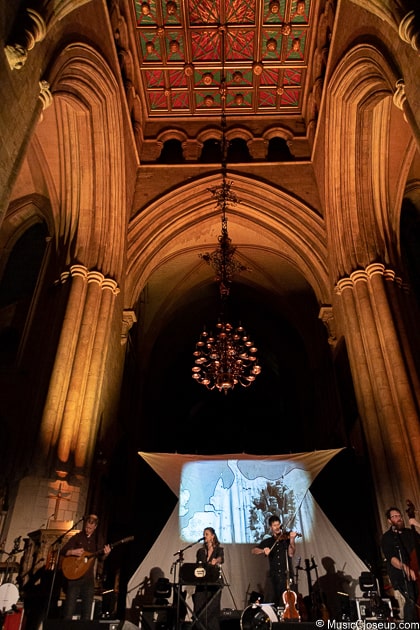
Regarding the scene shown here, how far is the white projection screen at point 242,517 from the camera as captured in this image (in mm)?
6121

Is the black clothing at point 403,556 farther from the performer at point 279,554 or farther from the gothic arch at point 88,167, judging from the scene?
the gothic arch at point 88,167

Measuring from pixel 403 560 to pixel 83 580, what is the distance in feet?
11.2

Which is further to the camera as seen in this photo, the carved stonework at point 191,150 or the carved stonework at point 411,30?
the carved stonework at point 191,150

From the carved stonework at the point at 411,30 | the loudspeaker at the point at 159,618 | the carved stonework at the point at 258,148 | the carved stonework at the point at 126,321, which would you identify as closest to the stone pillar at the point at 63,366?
the carved stonework at the point at 126,321

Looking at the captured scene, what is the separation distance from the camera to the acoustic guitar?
5156 mm

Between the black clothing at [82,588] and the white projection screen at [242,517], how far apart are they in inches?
35.2

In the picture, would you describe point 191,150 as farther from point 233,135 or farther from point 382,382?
point 382,382

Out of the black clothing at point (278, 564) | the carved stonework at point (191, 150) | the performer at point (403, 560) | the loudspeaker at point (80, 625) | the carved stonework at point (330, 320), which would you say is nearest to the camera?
the loudspeaker at point (80, 625)

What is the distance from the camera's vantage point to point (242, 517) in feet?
21.8

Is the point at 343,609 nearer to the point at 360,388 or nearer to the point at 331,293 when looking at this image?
the point at 360,388

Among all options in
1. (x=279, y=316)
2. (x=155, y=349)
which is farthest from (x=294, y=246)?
(x=155, y=349)

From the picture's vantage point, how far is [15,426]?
9164 millimetres

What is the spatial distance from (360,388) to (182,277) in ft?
26.3

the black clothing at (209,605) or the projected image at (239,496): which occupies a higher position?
the projected image at (239,496)
